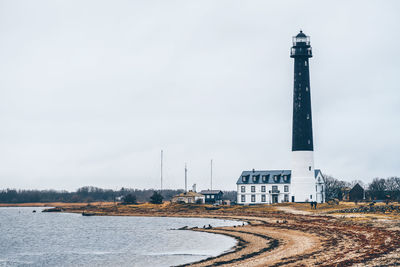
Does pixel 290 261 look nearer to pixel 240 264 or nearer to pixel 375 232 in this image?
pixel 240 264

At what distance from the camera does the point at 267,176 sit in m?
100

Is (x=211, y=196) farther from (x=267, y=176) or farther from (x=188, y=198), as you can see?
(x=267, y=176)

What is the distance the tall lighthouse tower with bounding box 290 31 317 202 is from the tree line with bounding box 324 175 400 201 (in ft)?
104

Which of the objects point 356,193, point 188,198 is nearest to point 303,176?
point 356,193

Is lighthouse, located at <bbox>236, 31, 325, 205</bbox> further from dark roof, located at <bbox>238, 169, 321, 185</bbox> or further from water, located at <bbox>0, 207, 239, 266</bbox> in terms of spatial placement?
water, located at <bbox>0, 207, 239, 266</bbox>

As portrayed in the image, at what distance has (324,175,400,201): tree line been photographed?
11369 centimetres

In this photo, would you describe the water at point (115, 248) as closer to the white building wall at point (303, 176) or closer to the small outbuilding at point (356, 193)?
the white building wall at point (303, 176)

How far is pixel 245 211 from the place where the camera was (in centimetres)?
8481

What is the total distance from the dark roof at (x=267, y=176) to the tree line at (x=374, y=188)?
17259 mm

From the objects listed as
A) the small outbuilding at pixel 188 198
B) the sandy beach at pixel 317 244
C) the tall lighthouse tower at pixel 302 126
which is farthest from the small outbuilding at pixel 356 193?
the sandy beach at pixel 317 244

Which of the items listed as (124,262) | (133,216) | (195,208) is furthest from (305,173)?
(124,262)

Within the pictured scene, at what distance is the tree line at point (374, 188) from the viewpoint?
113688mm

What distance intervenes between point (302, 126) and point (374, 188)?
59887 millimetres

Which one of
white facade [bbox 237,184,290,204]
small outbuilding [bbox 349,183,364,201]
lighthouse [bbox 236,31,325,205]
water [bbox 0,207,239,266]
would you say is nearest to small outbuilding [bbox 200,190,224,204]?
white facade [bbox 237,184,290,204]
